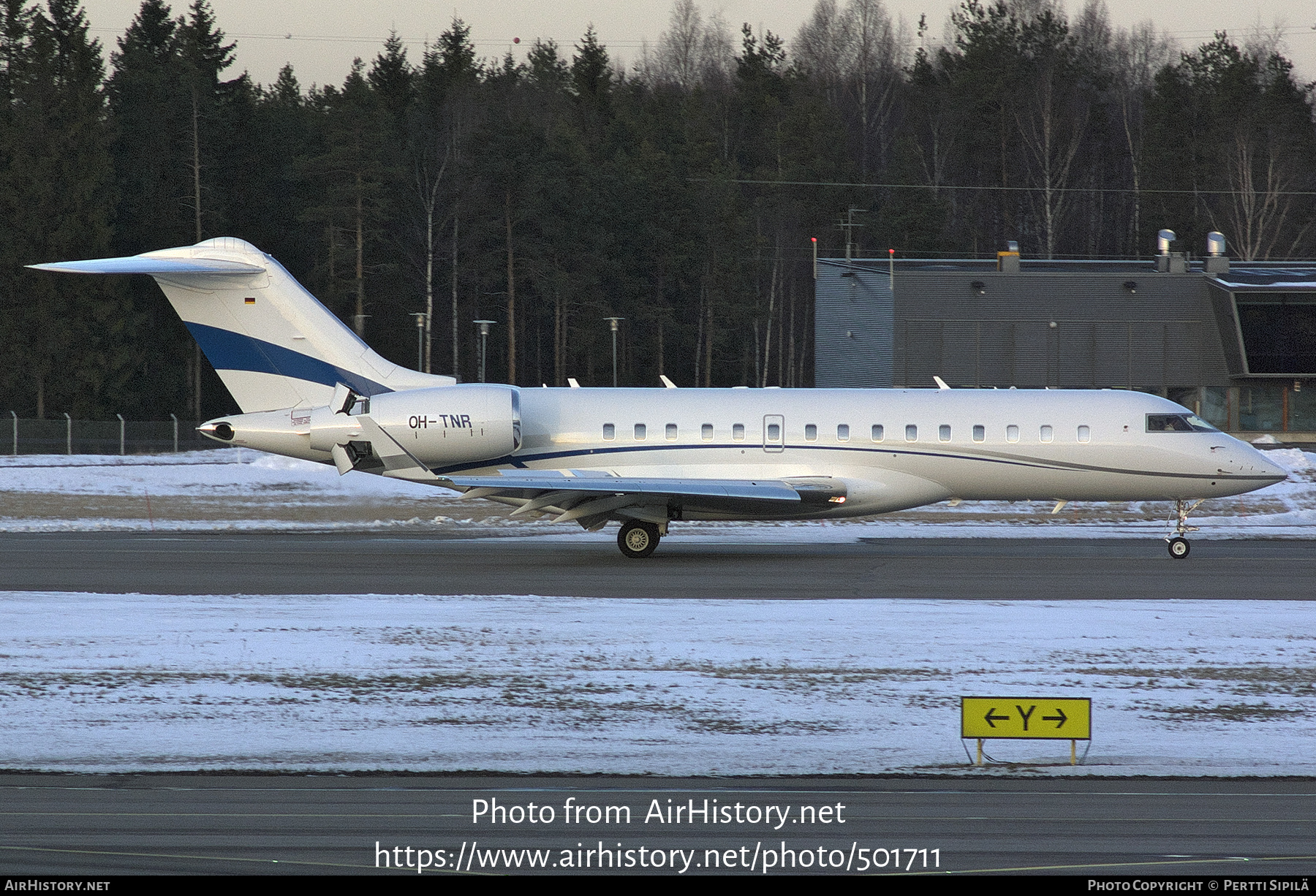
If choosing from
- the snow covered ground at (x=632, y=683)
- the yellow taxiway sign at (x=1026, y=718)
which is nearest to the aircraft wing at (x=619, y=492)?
the snow covered ground at (x=632, y=683)

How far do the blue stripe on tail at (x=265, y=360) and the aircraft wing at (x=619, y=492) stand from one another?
10.7 ft

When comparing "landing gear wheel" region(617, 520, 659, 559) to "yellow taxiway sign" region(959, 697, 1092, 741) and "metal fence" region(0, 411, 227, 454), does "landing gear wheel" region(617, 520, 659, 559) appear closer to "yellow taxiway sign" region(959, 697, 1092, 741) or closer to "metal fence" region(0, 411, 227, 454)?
"yellow taxiway sign" region(959, 697, 1092, 741)

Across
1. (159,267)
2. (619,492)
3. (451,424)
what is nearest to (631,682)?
(619,492)

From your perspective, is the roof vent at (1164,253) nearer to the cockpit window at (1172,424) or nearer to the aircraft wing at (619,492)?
the cockpit window at (1172,424)

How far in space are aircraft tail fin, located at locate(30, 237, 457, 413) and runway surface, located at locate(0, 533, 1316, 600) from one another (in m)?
2.76

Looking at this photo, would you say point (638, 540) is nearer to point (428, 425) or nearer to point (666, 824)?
point (428, 425)

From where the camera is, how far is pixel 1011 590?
55.8 feet

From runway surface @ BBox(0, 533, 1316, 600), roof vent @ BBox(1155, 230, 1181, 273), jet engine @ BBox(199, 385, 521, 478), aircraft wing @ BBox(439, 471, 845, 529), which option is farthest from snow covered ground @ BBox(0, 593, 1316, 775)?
roof vent @ BBox(1155, 230, 1181, 273)

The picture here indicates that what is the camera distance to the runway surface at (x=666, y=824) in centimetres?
639

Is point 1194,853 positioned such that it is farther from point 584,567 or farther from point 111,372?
point 111,372

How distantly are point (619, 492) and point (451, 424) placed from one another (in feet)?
10.2

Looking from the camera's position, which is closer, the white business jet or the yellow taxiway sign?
the yellow taxiway sign

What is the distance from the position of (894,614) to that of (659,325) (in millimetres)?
58908

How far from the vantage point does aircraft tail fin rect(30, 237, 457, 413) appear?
73.3 ft
